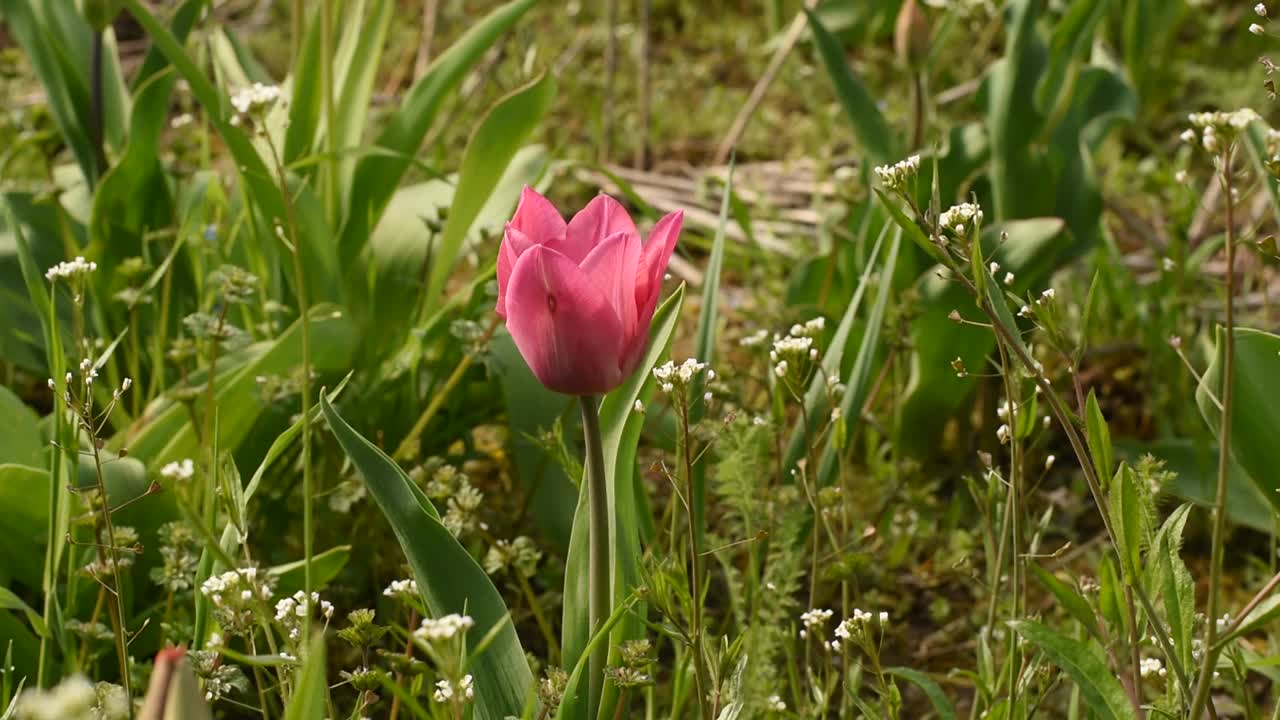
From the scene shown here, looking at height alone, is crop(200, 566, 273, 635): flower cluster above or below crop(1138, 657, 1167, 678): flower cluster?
above

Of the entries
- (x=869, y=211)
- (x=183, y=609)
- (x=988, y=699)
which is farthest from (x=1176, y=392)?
(x=183, y=609)

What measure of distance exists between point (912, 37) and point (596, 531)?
4.24 feet

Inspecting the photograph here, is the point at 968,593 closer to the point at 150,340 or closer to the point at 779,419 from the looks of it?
the point at 779,419

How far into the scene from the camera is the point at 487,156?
183 cm

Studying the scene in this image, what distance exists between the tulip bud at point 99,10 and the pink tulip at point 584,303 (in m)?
1.15

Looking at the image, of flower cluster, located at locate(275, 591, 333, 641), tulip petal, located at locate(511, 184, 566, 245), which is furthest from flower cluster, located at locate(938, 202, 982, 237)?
flower cluster, located at locate(275, 591, 333, 641)

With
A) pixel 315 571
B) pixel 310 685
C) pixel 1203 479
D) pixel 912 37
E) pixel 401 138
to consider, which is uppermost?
pixel 912 37

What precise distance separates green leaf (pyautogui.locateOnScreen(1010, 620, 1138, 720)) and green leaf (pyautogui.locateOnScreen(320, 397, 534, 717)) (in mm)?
398

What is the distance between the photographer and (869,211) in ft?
6.73

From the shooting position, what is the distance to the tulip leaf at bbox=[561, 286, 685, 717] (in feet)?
3.76

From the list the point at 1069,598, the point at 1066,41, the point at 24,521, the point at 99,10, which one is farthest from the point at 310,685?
the point at 1066,41

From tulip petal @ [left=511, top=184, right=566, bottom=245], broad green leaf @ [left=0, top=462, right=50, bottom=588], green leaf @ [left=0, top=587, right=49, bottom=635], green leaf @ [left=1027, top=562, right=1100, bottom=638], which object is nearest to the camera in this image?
green leaf @ [left=1027, top=562, right=1100, bottom=638]

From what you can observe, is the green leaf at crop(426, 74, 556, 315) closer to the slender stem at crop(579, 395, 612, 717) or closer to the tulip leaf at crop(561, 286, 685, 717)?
the tulip leaf at crop(561, 286, 685, 717)

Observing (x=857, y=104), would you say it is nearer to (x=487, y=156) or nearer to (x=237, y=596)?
(x=487, y=156)
